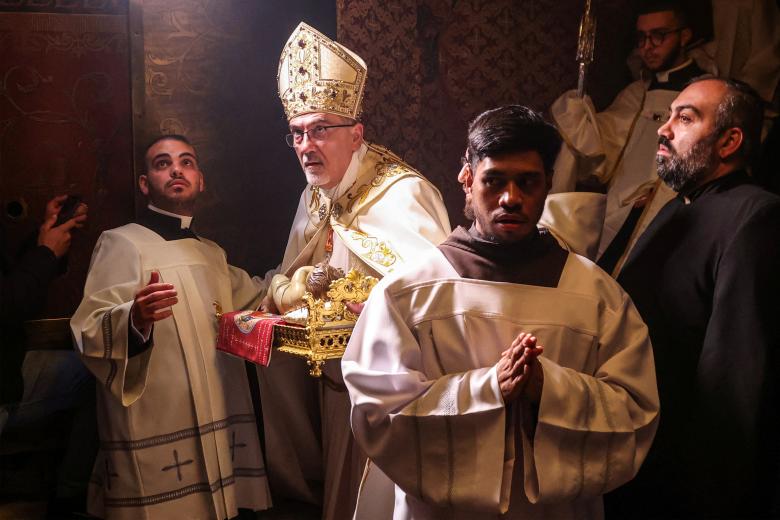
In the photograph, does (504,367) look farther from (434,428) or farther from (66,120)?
(66,120)

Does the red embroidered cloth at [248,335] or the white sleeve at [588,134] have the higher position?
the white sleeve at [588,134]

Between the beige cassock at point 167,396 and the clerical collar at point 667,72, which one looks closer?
the beige cassock at point 167,396

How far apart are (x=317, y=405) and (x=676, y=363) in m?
1.91

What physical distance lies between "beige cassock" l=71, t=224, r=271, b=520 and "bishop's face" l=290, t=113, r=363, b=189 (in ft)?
2.30

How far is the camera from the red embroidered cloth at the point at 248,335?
138 inches

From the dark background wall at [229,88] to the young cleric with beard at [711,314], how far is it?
6.38 ft

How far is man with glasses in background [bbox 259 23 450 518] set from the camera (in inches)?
146

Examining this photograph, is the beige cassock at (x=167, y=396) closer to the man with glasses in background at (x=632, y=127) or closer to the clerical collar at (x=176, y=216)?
the clerical collar at (x=176, y=216)

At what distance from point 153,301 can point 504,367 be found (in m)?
1.67

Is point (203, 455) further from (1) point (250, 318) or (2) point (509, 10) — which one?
(2) point (509, 10)

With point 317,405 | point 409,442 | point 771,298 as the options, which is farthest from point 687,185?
point 317,405

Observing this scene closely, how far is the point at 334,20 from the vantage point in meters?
4.71

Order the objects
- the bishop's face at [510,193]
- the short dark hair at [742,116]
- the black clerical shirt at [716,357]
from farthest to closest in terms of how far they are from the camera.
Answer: the short dark hair at [742,116] → the black clerical shirt at [716,357] → the bishop's face at [510,193]

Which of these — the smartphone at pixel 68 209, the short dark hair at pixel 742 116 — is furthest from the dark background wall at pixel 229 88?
the short dark hair at pixel 742 116
